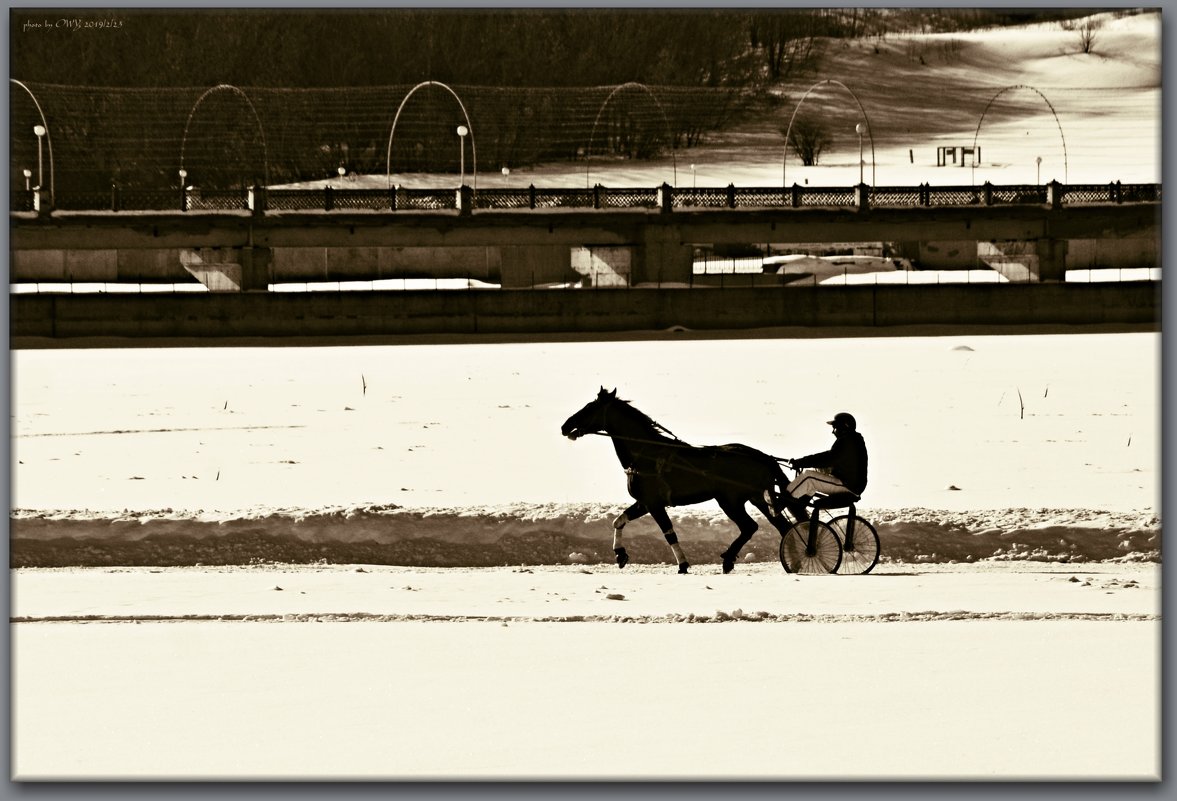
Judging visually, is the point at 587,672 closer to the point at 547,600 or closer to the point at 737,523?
the point at 737,523

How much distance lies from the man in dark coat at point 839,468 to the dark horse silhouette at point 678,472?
1.02 feet

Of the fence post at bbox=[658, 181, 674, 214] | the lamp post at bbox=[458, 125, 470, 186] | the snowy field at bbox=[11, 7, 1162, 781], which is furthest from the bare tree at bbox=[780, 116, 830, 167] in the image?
the snowy field at bbox=[11, 7, 1162, 781]

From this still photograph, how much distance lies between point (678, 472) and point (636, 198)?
203ft

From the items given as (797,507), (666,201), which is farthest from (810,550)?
(666,201)

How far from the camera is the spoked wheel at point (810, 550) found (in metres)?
10.3

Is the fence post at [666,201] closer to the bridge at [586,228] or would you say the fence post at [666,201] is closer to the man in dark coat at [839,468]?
the bridge at [586,228]

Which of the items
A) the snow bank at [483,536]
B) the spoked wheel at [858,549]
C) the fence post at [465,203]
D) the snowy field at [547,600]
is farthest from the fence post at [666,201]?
the spoked wheel at [858,549]

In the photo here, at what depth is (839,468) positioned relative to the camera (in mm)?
9758

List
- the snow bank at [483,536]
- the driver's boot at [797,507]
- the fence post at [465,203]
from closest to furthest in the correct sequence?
the driver's boot at [797,507] → the snow bank at [483,536] → the fence post at [465,203]

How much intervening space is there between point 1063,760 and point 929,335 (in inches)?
1791

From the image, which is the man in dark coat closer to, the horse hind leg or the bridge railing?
→ the horse hind leg

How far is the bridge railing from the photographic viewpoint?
69.1 meters

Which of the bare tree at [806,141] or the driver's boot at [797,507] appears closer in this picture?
the driver's boot at [797,507]

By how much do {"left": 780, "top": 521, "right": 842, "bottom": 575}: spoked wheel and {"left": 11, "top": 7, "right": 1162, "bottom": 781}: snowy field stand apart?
425 mm
